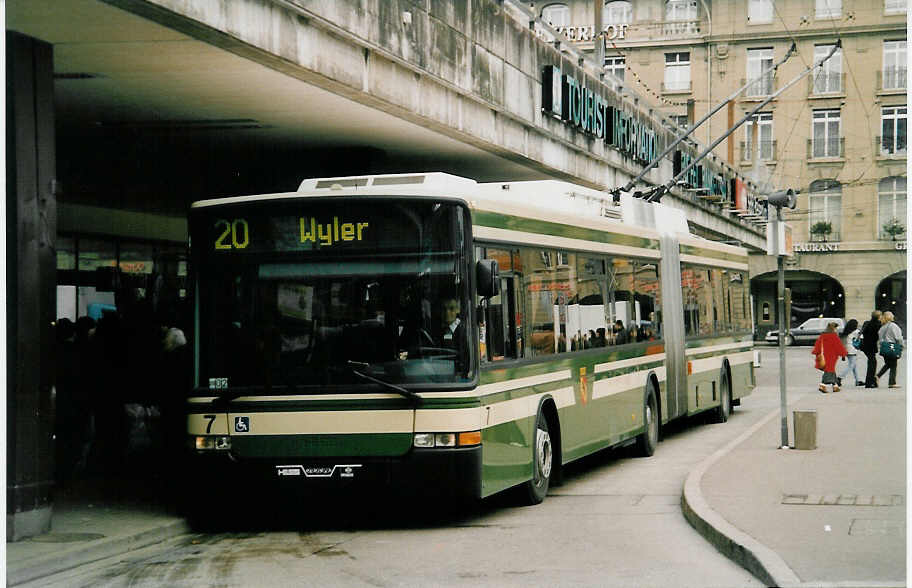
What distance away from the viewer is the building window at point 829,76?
178 ft

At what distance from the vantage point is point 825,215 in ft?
→ 210

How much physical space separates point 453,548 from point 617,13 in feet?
132

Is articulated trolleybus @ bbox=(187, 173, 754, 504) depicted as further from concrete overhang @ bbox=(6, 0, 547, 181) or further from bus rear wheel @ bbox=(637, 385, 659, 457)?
bus rear wheel @ bbox=(637, 385, 659, 457)

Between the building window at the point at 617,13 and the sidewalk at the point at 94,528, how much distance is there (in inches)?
1406

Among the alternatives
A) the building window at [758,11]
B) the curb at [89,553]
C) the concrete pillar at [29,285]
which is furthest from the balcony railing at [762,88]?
the curb at [89,553]

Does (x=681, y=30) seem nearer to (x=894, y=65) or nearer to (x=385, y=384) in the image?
(x=894, y=65)

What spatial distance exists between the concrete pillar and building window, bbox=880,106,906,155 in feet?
169

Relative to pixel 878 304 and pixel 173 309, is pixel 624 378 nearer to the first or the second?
pixel 173 309

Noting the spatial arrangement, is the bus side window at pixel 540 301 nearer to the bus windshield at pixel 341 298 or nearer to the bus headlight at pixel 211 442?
the bus windshield at pixel 341 298

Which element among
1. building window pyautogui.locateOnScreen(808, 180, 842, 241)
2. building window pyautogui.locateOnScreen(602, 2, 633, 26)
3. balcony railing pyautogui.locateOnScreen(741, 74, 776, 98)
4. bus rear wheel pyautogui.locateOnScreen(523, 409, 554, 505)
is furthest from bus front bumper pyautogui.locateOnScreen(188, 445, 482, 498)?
building window pyautogui.locateOnScreen(808, 180, 842, 241)

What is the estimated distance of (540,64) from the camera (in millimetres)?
21406

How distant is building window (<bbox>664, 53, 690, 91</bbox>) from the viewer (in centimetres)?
5944

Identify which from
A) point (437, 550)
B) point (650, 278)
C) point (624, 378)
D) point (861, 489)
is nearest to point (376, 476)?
point (437, 550)

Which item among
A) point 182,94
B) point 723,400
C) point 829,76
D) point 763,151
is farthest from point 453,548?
point 763,151
